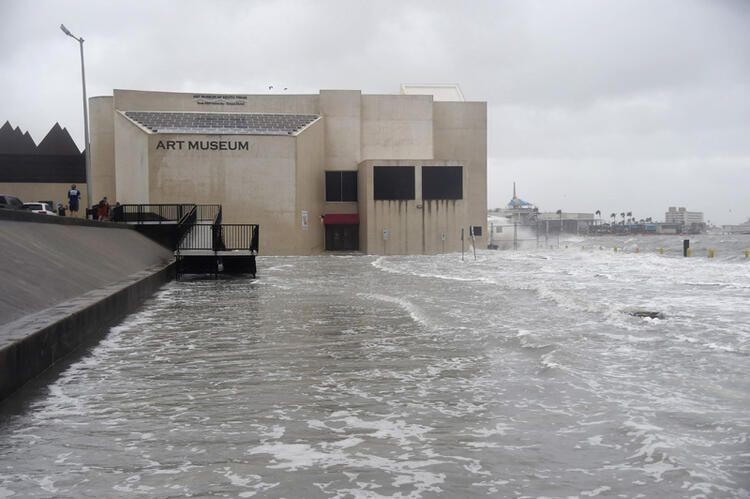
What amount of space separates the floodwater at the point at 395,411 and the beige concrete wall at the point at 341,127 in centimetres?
4846

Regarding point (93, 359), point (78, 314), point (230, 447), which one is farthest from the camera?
point (78, 314)

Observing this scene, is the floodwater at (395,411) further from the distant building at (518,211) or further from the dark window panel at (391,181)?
the distant building at (518,211)

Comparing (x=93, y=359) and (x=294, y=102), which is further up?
(x=294, y=102)

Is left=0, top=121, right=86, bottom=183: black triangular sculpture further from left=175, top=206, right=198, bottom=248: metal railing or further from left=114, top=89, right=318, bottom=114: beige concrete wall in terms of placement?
left=175, top=206, right=198, bottom=248: metal railing

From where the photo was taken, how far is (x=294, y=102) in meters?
61.0

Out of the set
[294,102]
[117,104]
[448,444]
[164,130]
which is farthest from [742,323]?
[117,104]

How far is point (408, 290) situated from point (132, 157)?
38664 millimetres

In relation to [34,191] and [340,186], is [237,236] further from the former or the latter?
[34,191]

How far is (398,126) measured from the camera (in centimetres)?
6281

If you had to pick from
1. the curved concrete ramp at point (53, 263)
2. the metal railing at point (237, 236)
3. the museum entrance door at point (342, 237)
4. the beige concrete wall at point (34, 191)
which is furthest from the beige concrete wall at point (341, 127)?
the curved concrete ramp at point (53, 263)

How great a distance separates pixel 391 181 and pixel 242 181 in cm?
1117

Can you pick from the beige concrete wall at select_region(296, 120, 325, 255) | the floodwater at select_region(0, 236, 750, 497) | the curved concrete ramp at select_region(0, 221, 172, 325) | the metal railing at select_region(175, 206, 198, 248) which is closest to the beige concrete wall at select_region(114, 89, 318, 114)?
the beige concrete wall at select_region(296, 120, 325, 255)

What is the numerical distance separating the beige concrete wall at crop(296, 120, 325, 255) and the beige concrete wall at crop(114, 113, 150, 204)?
11.0m

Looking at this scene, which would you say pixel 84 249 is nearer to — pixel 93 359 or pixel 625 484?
pixel 93 359
